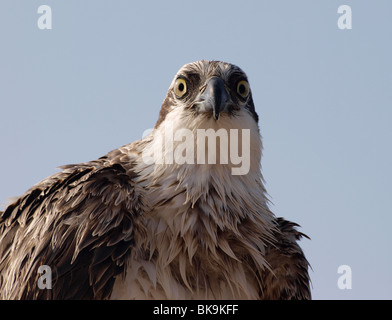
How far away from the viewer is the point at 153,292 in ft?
23.7

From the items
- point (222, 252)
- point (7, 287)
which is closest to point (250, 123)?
point (222, 252)

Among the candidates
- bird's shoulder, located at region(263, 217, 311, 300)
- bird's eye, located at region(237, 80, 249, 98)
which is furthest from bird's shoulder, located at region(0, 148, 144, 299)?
bird's shoulder, located at region(263, 217, 311, 300)

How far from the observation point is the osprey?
23.5ft

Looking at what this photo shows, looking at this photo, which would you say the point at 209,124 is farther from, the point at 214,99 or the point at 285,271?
the point at 285,271

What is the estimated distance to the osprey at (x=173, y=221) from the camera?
7.17 metres

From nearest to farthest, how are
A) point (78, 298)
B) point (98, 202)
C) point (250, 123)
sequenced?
point (78, 298)
point (98, 202)
point (250, 123)

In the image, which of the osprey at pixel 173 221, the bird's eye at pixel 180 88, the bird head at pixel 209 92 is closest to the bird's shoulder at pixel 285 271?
the osprey at pixel 173 221

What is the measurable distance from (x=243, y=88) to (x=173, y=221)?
1869 millimetres

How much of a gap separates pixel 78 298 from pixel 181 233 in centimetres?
131

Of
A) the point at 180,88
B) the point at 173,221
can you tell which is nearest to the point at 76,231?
the point at 173,221

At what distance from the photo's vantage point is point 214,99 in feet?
24.9

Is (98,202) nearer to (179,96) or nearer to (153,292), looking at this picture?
(153,292)

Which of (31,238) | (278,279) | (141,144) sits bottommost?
(278,279)
